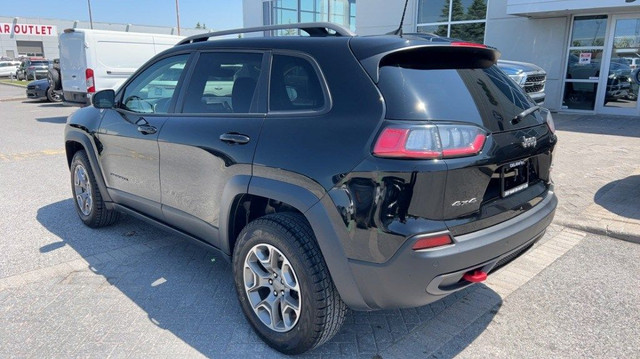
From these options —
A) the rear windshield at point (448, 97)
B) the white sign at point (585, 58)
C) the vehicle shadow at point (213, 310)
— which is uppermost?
the white sign at point (585, 58)

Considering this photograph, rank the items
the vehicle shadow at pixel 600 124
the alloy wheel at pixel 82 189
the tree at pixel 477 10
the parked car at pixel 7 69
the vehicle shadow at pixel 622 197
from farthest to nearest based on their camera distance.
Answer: the parked car at pixel 7 69 < the tree at pixel 477 10 < the vehicle shadow at pixel 600 124 < the vehicle shadow at pixel 622 197 < the alloy wheel at pixel 82 189

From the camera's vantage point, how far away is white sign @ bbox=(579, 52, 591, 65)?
12.9 meters

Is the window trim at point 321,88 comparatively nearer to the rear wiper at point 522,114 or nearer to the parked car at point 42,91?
the rear wiper at point 522,114

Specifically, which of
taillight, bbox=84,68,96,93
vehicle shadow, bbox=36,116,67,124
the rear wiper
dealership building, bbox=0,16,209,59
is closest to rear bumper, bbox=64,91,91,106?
taillight, bbox=84,68,96,93

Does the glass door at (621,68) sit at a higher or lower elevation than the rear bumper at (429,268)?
higher

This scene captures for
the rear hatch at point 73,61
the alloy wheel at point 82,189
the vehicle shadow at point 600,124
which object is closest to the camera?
the alloy wheel at point 82,189

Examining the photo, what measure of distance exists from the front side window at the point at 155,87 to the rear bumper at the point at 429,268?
214cm

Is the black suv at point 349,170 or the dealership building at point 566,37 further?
the dealership building at point 566,37

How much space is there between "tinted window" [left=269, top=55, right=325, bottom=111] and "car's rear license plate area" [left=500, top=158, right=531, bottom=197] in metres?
1.05

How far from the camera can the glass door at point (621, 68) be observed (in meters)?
12.2

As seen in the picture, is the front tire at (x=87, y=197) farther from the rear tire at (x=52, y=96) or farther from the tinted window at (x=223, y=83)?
the rear tire at (x=52, y=96)

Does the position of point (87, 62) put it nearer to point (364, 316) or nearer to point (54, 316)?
point (54, 316)

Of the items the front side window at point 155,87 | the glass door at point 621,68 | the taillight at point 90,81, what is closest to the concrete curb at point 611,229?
the front side window at point 155,87

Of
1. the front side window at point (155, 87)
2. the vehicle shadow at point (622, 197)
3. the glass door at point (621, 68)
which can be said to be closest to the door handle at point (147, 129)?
the front side window at point (155, 87)
